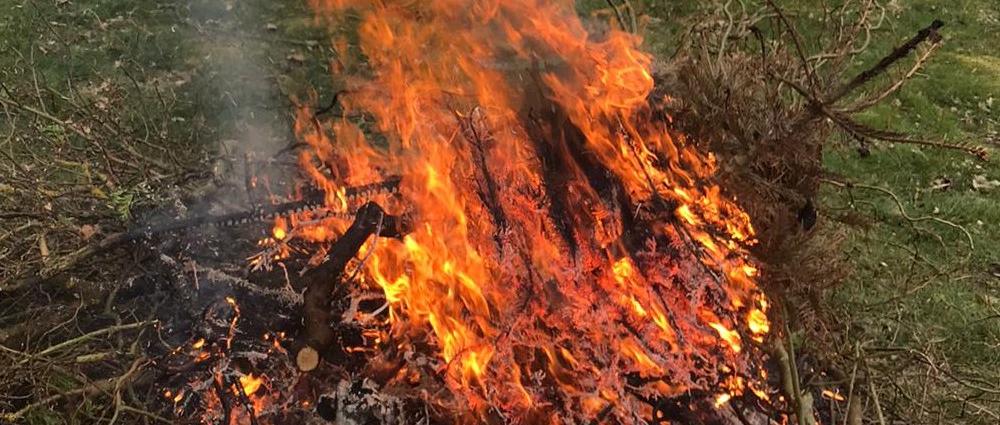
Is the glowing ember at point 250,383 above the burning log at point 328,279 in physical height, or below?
below

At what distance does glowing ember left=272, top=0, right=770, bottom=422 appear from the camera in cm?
312

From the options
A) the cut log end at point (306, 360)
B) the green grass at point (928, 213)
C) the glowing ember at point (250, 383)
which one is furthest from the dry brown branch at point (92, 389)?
the green grass at point (928, 213)

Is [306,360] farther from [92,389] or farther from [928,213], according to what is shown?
[928,213]

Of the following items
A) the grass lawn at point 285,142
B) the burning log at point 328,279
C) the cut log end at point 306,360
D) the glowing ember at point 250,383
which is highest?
the burning log at point 328,279

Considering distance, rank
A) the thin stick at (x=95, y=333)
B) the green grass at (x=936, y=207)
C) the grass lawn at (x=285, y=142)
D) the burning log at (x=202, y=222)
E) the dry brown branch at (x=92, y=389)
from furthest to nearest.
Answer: the green grass at (x=936, y=207) → the grass lawn at (x=285, y=142) → the burning log at (x=202, y=222) → the thin stick at (x=95, y=333) → the dry brown branch at (x=92, y=389)

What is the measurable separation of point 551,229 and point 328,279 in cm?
108

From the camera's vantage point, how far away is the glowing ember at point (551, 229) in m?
3.12

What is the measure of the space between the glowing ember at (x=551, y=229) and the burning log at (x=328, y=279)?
0.10 metres

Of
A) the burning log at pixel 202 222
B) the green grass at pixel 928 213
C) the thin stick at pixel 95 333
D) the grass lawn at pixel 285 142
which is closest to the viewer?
the thin stick at pixel 95 333

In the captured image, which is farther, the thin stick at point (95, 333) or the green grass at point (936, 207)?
the green grass at point (936, 207)

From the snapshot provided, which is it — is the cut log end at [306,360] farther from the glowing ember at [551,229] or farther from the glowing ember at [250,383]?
the glowing ember at [551,229]

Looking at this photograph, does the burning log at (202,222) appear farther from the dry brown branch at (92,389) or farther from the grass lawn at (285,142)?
the dry brown branch at (92,389)

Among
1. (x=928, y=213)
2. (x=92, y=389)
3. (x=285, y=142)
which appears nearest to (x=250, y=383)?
(x=92, y=389)

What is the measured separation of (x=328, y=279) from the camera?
10.5ft
